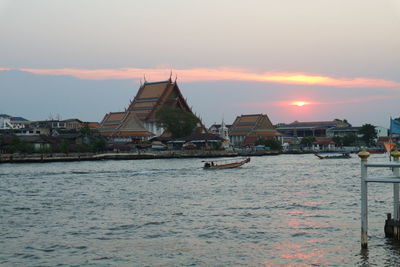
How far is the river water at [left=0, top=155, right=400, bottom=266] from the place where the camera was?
1271 cm

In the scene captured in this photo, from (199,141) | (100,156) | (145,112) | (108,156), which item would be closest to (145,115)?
(145,112)

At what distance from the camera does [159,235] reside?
611 inches

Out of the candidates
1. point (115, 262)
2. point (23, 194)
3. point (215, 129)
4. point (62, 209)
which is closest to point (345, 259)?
point (115, 262)

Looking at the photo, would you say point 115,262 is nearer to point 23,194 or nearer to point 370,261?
point 370,261

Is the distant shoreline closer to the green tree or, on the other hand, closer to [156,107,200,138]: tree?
[156,107,200,138]: tree

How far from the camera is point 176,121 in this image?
88438 millimetres

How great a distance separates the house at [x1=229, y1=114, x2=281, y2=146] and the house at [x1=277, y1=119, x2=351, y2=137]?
2831 centimetres

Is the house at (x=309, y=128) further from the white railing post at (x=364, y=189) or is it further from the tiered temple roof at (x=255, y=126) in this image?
the white railing post at (x=364, y=189)

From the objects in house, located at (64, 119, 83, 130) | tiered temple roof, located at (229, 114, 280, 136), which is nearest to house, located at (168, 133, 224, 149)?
house, located at (64, 119, 83, 130)

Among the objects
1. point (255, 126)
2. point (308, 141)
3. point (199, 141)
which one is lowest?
point (308, 141)

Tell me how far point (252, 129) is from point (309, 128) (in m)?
34.0

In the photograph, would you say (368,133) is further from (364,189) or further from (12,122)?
(364,189)

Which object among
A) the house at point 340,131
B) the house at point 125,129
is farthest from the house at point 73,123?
the house at point 340,131

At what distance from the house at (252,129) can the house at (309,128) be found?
28.3m
